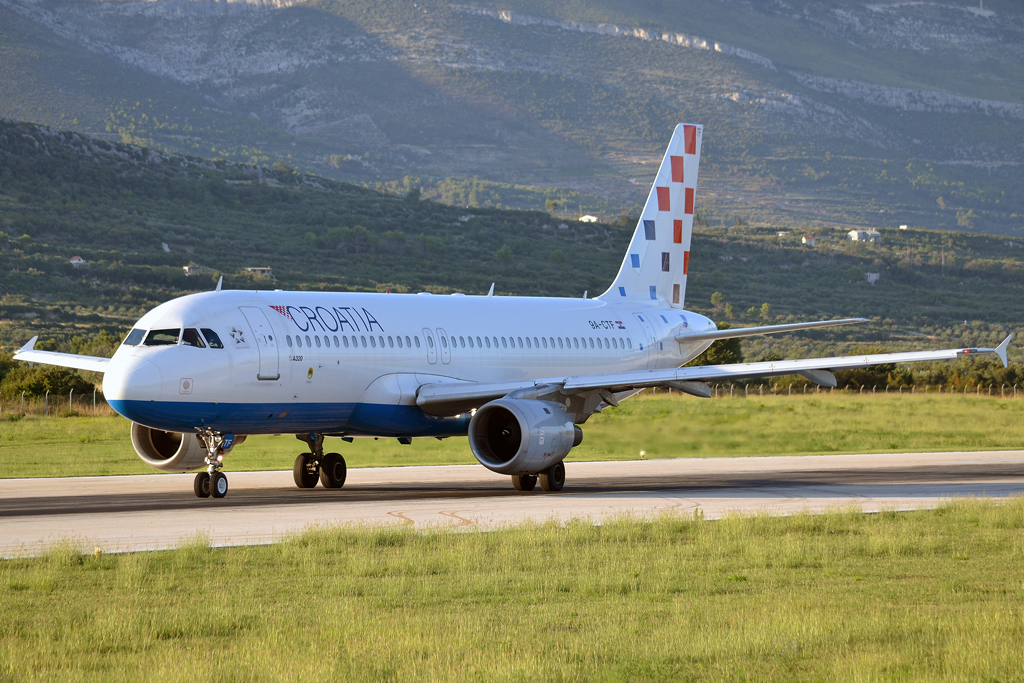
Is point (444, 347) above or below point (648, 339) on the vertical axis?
below

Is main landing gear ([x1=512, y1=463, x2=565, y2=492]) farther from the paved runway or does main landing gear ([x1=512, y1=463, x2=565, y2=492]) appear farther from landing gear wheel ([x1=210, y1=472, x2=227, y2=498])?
landing gear wheel ([x1=210, y1=472, x2=227, y2=498])

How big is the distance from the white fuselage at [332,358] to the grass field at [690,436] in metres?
3.08

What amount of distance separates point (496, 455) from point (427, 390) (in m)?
2.23

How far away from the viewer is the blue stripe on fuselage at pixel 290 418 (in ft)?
75.1

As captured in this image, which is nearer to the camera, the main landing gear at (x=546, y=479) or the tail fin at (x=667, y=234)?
the main landing gear at (x=546, y=479)

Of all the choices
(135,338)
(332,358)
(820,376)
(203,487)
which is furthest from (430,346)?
(820,376)

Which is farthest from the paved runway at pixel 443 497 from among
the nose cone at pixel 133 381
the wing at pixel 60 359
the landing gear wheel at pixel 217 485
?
the wing at pixel 60 359

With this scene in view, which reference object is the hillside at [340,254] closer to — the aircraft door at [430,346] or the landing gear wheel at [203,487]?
the aircraft door at [430,346]

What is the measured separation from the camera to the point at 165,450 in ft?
87.0

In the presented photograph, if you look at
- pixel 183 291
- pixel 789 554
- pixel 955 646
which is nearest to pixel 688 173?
pixel 789 554

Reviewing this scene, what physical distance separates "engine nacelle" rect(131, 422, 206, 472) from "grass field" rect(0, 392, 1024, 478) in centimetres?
594

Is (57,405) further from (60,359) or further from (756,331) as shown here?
(756,331)

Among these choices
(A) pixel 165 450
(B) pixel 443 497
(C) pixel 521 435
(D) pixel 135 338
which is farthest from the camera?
(A) pixel 165 450

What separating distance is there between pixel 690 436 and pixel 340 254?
93.5 m
